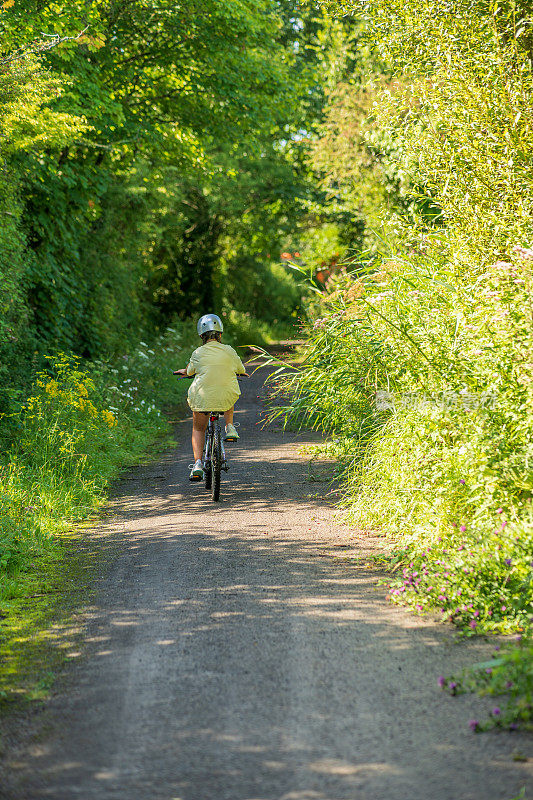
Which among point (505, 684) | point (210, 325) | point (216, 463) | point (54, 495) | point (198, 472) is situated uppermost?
point (210, 325)

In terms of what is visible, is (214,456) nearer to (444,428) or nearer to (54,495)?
(54,495)

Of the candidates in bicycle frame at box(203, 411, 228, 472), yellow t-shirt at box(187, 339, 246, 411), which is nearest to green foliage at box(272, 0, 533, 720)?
yellow t-shirt at box(187, 339, 246, 411)

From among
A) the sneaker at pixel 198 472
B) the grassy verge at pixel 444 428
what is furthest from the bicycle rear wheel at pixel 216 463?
the grassy verge at pixel 444 428

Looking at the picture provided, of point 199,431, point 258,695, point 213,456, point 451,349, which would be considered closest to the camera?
point 258,695

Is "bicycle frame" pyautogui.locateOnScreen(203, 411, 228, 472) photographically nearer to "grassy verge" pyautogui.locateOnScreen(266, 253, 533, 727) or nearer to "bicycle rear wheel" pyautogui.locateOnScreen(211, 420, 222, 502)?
"bicycle rear wheel" pyautogui.locateOnScreen(211, 420, 222, 502)

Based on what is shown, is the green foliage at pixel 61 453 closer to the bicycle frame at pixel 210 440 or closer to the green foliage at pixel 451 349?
the bicycle frame at pixel 210 440

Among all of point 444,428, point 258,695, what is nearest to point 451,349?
point 444,428

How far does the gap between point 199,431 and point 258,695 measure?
505 centimetres

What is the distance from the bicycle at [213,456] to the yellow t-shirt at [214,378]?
0.46 feet

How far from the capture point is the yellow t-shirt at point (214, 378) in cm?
869

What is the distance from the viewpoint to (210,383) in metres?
8.69

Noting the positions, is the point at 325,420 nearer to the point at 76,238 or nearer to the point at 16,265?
the point at 16,265

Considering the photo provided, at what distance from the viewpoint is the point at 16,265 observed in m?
10.3

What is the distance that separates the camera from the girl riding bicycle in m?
8.69
